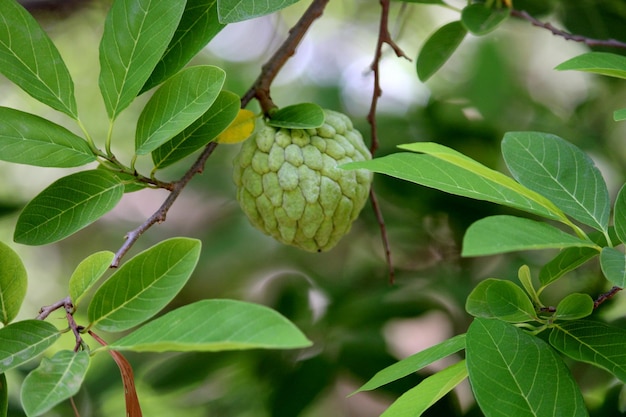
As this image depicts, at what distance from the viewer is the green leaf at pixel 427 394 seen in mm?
737

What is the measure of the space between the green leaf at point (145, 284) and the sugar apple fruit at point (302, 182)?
36 cm

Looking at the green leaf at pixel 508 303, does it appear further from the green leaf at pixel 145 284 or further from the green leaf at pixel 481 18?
the green leaf at pixel 481 18

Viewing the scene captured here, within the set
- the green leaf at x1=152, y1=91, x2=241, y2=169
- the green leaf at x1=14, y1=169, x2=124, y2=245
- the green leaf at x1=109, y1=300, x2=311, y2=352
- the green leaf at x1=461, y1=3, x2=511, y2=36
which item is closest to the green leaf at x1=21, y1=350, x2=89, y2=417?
the green leaf at x1=109, y1=300, x2=311, y2=352

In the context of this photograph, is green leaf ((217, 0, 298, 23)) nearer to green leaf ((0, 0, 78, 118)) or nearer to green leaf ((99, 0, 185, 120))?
green leaf ((99, 0, 185, 120))

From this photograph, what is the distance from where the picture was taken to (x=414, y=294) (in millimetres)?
1687

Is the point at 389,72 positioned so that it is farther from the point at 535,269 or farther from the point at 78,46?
the point at 78,46

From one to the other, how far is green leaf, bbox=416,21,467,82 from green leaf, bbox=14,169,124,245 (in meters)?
0.67

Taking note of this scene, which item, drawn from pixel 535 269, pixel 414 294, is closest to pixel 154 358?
pixel 414 294

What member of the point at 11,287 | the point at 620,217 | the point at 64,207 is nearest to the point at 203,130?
the point at 64,207

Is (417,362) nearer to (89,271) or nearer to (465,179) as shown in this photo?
(465,179)

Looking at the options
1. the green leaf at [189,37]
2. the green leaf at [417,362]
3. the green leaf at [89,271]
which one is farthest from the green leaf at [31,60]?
the green leaf at [417,362]

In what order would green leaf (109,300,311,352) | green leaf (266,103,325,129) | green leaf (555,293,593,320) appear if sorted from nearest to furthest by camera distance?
green leaf (109,300,311,352), green leaf (555,293,593,320), green leaf (266,103,325,129)

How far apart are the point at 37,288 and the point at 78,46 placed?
3.21ft

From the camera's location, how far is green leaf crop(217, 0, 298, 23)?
83 cm
